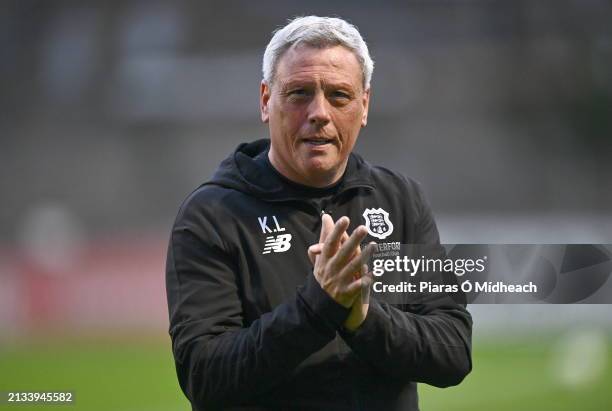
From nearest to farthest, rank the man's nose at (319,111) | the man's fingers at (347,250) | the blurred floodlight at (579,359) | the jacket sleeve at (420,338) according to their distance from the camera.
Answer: the man's fingers at (347,250), the jacket sleeve at (420,338), the man's nose at (319,111), the blurred floodlight at (579,359)

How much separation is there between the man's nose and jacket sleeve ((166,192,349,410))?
0.76 feet

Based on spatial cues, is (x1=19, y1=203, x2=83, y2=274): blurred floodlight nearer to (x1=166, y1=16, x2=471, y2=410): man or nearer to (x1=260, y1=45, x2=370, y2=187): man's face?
(x1=166, y1=16, x2=471, y2=410): man

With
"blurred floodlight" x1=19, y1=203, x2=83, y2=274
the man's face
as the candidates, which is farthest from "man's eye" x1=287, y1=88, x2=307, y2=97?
"blurred floodlight" x1=19, y1=203, x2=83, y2=274

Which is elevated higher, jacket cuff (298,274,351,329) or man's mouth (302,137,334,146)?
man's mouth (302,137,334,146)

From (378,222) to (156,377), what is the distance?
1.54 m

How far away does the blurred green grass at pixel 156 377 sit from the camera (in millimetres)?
2551

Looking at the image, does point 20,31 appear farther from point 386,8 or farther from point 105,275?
point 386,8

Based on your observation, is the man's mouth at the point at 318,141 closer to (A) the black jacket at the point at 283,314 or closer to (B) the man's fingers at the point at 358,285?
(A) the black jacket at the point at 283,314

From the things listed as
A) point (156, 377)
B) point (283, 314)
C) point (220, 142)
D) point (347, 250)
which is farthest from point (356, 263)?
point (156, 377)

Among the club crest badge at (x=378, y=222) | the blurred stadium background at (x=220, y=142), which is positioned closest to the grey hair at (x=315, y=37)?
the club crest badge at (x=378, y=222)

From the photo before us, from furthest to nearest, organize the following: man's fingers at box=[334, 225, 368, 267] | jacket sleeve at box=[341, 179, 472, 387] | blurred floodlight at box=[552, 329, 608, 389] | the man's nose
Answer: blurred floodlight at box=[552, 329, 608, 389] < the man's nose < jacket sleeve at box=[341, 179, 472, 387] < man's fingers at box=[334, 225, 368, 267]

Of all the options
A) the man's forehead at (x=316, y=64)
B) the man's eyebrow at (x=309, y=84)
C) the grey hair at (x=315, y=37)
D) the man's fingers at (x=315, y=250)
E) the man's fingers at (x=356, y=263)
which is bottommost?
the man's fingers at (x=356, y=263)

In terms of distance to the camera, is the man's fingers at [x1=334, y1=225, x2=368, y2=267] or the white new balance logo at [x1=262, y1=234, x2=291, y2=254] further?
the white new balance logo at [x1=262, y1=234, x2=291, y2=254]

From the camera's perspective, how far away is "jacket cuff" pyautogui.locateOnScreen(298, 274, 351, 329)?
46.4 inches
